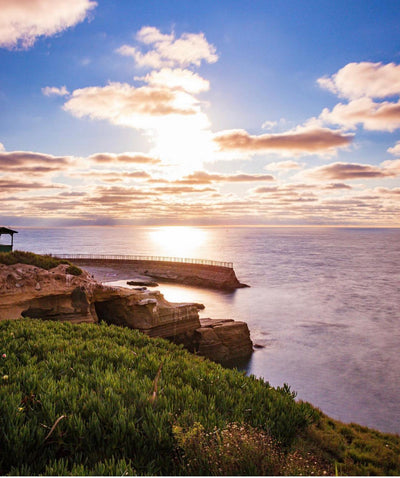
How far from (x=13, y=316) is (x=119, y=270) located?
220 feet

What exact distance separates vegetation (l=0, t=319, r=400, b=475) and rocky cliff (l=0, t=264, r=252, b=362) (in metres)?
10.7

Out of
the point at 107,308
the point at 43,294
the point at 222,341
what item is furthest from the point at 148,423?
the point at 222,341

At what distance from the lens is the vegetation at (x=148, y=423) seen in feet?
16.6

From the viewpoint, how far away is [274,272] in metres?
95.9

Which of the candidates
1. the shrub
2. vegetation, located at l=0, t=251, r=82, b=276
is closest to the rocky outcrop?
vegetation, located at l=0, t=251, r=82, b=276

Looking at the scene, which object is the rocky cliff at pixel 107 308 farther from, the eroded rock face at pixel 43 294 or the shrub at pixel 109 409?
the shrub at pixel 109 409

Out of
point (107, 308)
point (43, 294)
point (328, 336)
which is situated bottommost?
point (328, 336)

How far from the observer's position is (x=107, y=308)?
24.6 m

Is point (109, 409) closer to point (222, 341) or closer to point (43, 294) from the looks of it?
point (43, 294)

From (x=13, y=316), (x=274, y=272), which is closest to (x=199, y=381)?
(x=13, y=316)

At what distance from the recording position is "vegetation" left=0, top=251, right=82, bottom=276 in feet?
69.3

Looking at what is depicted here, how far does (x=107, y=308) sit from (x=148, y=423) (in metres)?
19.8

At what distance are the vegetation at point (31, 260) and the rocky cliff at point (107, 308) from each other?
1.76ft

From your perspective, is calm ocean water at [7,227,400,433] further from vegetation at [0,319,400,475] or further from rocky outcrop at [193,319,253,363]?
vegetation at [0,319,400,475]
